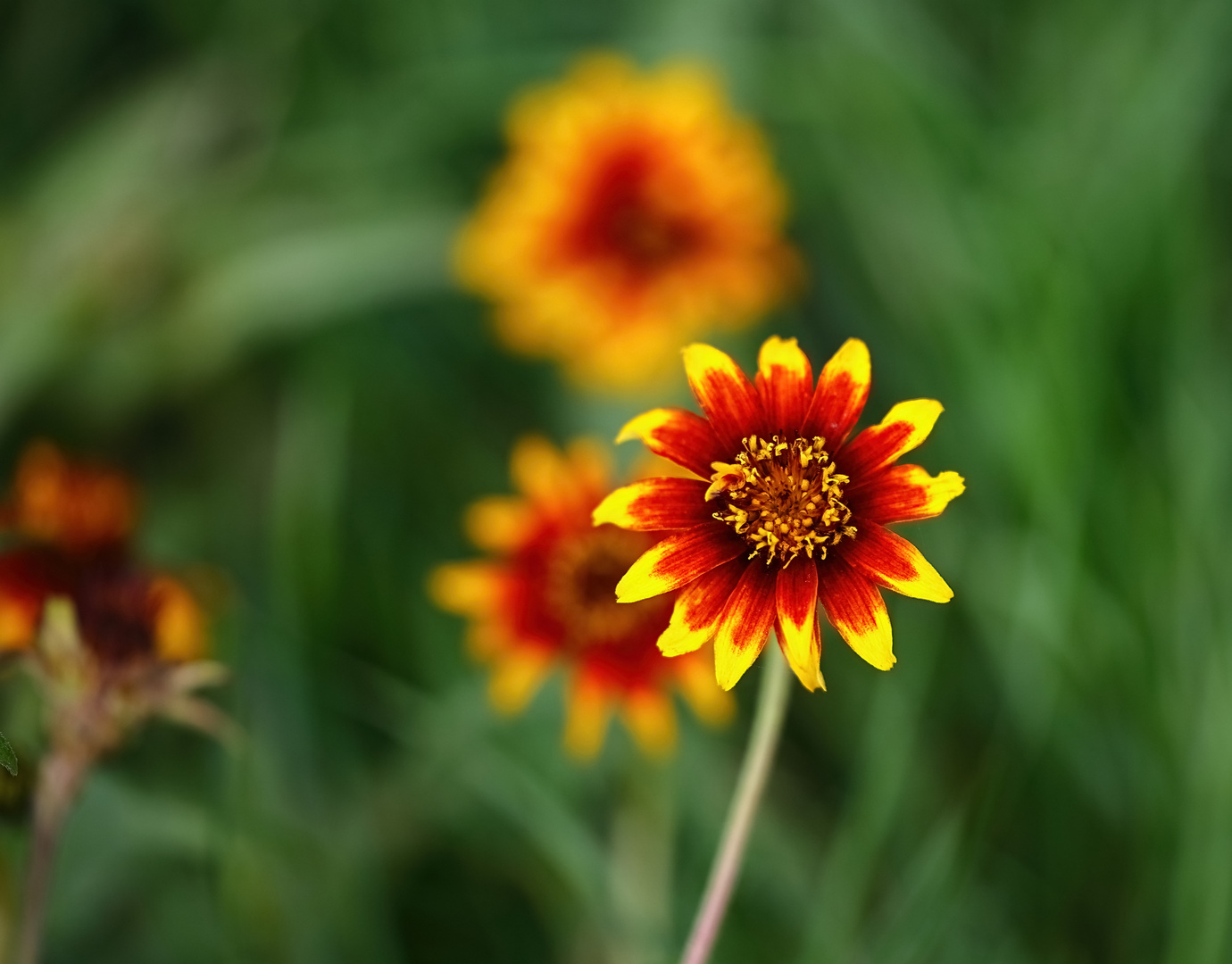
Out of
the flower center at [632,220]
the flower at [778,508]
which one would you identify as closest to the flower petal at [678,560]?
the flower at [778,508]

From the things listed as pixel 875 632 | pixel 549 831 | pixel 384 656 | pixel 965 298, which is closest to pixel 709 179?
pixel 965 298

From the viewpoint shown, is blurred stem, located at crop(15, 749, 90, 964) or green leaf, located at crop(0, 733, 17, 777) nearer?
green leaf, located at crop(0, 733, 17, 777)

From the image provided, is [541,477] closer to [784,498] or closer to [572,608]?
[572,608]

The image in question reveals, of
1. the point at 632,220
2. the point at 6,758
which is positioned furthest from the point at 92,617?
the point at 632,220

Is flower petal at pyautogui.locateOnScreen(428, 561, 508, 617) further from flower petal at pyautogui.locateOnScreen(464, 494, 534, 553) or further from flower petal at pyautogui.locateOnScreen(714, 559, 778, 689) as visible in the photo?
flower petal at pyautogui.locateOnScreen(714, 559, 778, 689)

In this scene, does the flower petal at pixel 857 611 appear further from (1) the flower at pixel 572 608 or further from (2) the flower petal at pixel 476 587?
(2) the flower petal at pixel 476 587

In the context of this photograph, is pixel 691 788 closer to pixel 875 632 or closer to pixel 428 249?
pixel 875 632

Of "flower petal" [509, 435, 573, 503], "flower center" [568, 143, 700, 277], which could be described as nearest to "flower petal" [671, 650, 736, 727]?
"flower petal" [509, 435, 573, 503]
